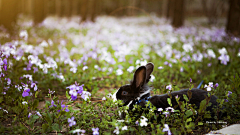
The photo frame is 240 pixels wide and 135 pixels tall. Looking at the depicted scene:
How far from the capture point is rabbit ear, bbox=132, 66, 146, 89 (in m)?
3.46

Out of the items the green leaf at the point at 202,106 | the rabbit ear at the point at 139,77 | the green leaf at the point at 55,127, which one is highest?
the rabbit ear at the point at 139,77

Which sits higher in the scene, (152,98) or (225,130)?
(152,98)

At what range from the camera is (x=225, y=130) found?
3.20 meters

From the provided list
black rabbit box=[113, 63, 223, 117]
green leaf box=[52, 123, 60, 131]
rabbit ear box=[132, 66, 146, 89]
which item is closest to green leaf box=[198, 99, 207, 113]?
black rabbit box=[113, 63, 223, 117]

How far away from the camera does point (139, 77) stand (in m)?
3.56

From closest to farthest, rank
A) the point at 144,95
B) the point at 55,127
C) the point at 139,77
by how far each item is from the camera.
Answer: the point at 55,127
the point at 139,77
the point at 144,95

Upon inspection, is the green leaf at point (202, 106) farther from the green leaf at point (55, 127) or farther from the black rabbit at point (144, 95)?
the green leaf at point (55, 127)

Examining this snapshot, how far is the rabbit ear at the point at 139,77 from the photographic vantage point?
346cm

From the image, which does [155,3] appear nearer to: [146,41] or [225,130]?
[146,41]

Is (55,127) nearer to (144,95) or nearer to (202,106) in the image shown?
(144,95)

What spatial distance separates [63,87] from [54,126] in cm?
222

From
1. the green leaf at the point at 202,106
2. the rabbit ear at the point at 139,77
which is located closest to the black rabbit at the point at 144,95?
the rabbit ear at the point at 139,77

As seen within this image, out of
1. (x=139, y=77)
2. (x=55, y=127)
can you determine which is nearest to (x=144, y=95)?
(x=139, y=77)

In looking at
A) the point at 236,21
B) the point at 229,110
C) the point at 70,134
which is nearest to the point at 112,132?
the point at 70,134
